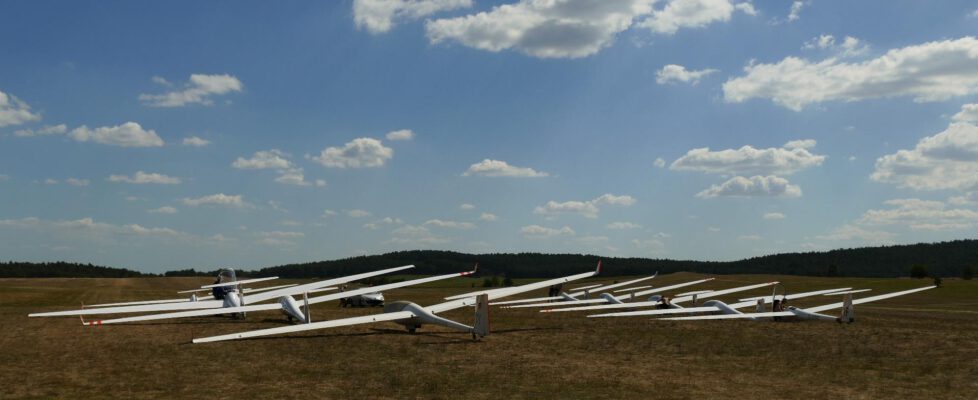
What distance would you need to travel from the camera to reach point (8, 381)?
13711 mm

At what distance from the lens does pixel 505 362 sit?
629 inches

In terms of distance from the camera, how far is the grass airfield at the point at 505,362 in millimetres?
12531

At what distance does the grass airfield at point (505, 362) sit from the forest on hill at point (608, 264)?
11946 cm

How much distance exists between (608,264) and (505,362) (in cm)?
15120

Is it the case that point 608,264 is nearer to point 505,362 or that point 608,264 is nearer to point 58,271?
point 58,271

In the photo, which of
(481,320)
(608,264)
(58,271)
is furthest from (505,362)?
(58,271)

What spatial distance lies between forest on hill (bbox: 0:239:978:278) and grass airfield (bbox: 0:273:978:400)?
11946 cm

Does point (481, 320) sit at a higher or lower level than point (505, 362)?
higher

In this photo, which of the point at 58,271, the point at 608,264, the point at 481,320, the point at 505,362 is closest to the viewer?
the point at 505,362

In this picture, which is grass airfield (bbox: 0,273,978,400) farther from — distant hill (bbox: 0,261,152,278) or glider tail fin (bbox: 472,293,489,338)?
distant hill (bbox: 0,261,152,278)

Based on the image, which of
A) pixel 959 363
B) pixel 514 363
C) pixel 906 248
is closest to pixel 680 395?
pixel 514 363

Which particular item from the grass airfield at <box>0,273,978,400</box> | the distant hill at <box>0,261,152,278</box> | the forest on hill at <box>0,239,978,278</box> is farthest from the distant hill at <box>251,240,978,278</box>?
the grass airfield at <box>0,273,978,400</box>

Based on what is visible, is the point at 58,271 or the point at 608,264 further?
the point at 608,264

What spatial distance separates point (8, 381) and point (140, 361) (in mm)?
2869
